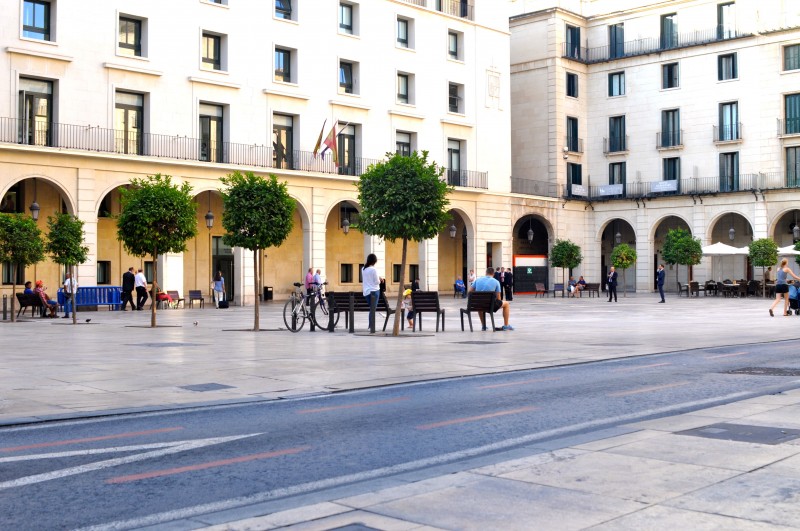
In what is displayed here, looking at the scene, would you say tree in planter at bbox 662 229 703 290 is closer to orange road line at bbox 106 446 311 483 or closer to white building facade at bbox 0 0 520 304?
white building facade at bbox 0 0 520 304

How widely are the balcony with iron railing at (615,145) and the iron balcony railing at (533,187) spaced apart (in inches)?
179

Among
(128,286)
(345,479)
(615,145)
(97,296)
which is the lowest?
(345,479)

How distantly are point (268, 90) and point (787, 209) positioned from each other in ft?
99.3

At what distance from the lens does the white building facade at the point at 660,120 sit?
53.6 m

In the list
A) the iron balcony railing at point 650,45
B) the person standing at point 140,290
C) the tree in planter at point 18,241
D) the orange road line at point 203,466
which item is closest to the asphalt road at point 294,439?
the orange road line at point 203,466

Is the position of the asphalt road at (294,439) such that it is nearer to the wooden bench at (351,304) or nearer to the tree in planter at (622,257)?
the wooden bench at (351,304)

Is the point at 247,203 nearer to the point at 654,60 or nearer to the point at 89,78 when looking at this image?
the point at 89,78

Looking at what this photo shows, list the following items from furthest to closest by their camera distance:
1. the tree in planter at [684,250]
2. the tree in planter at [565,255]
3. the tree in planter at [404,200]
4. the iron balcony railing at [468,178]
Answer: the tree in planter at [565,255] → the tree in planter at [684,250] → the iron balcony railing at [468,178] → the tree in planter at [404,200]

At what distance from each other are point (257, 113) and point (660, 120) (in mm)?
27787

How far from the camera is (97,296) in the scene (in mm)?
35438

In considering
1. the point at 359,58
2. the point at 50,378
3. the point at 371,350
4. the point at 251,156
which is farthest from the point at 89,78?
the point at 50,378

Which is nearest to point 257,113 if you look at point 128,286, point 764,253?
point 128,286

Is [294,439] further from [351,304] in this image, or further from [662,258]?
[662,258]

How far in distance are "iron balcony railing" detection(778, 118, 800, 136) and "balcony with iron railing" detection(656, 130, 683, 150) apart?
231 inches
